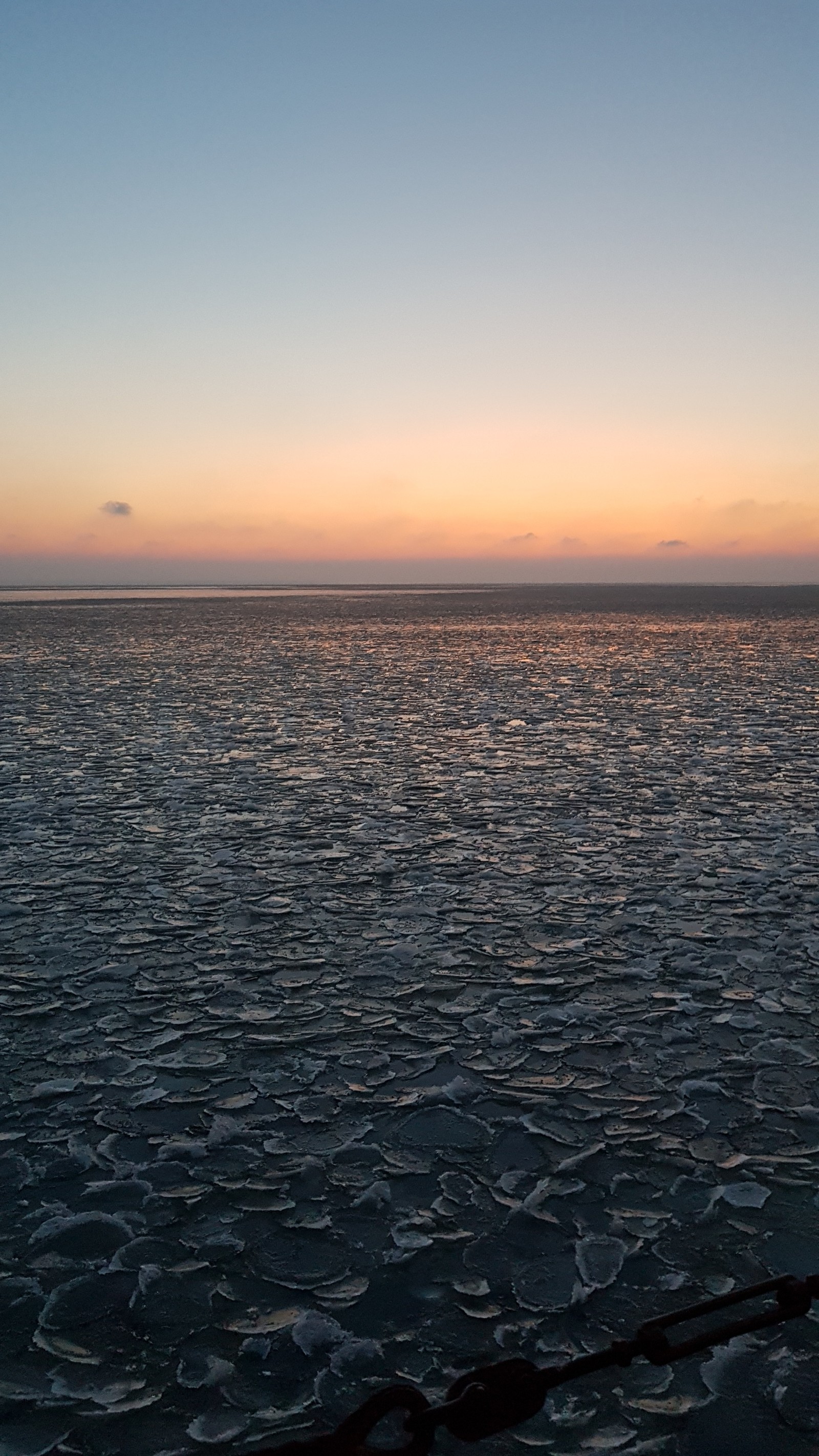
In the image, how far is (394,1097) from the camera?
6746 mm

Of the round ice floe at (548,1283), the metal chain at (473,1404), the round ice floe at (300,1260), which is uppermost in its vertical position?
the metal chain at (473,1404)

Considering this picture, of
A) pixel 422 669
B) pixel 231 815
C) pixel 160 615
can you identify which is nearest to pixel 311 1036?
pixel 231 815

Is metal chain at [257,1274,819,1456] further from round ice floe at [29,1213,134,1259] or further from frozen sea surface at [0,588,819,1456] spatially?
round ice floe at [29,1213,134,1259]

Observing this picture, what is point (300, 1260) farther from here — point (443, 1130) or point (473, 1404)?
point (473, 1404)

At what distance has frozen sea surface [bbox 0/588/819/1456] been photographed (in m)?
4.41

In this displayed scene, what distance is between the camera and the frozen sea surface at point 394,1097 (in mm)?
4406

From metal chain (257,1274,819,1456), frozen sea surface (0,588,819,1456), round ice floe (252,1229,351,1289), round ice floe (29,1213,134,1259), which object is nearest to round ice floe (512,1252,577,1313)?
frozen sea surface (0,588,819,1456)

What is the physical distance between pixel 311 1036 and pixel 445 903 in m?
3.34

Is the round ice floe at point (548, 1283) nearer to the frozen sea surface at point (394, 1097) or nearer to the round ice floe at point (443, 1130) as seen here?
the frozen sea surface at point (394, 1097)

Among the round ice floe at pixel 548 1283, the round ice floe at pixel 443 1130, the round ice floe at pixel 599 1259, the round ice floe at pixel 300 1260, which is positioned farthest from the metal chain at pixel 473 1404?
the round ice floe at pixel 443 1130

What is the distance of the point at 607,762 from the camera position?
1906 centimetres

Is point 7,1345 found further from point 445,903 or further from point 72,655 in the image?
point 72,655

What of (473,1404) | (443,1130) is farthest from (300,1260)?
(473,1404)

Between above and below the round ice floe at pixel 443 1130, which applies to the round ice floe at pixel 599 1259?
below
